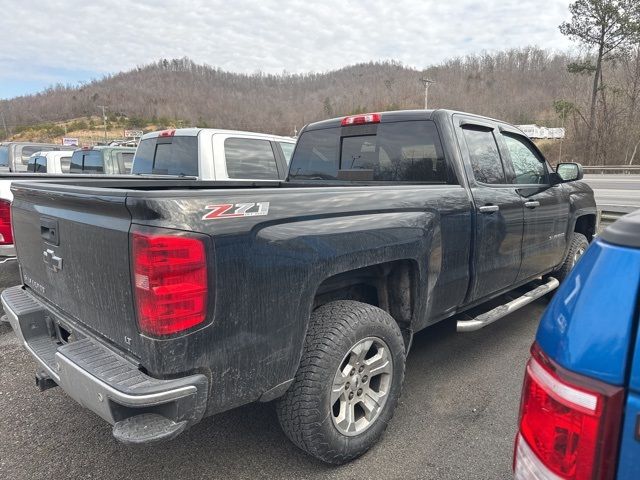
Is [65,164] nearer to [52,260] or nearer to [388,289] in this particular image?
[52,260]

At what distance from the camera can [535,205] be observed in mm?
3797

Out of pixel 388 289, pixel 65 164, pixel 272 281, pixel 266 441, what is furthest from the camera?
pixel 65 164

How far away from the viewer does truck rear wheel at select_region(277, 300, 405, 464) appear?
2.19m

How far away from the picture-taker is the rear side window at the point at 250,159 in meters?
5.72

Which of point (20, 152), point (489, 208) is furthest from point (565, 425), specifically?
point (20, 152)

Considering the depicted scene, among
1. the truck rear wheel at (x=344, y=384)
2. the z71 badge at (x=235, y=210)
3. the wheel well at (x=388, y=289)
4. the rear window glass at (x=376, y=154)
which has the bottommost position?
the truck rear wheel at (x=344, y=384)

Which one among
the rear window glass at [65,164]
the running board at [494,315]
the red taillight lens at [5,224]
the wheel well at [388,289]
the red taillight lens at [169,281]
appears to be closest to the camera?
the red taillight lens at [169,281]

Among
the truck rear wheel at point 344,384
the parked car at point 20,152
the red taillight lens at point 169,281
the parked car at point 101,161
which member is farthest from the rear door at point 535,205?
the parked car at point 20,152

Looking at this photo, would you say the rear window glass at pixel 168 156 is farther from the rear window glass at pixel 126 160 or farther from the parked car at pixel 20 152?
the parked car at pixel 20 152

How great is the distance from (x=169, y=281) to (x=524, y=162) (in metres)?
3.62

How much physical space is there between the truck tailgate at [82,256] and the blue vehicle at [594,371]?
5.06ft

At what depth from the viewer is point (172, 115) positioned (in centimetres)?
9288

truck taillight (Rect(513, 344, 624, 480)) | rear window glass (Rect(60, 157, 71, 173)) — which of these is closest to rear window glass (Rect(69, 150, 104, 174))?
rear window glass (Rect(60, 157, 71, 173))

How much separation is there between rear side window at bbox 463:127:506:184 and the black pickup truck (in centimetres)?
2
